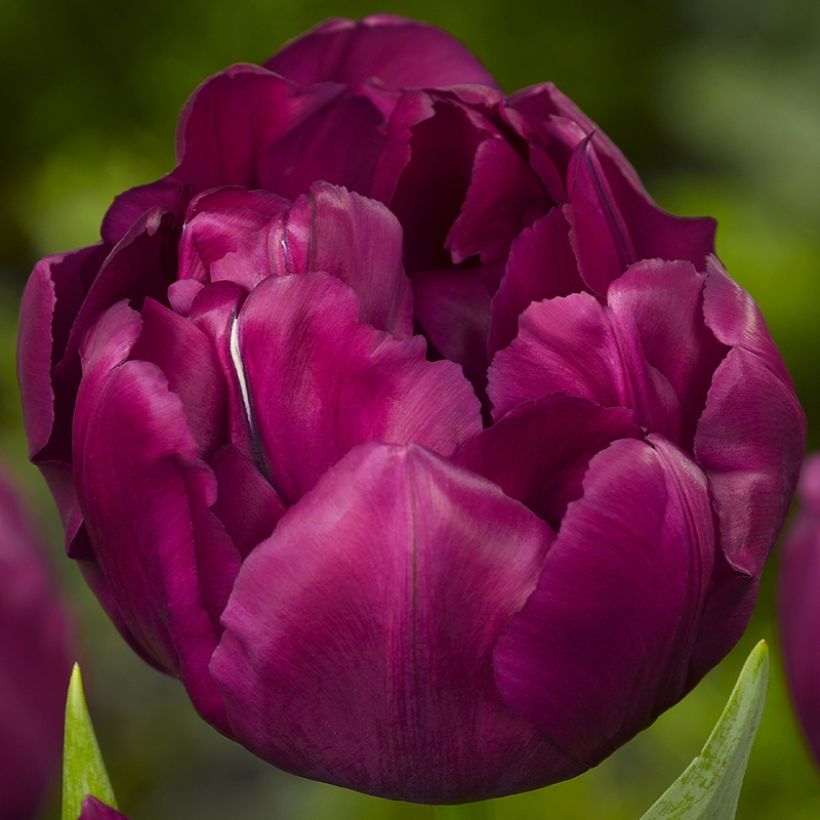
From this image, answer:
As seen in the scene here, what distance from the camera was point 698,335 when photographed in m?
0.48

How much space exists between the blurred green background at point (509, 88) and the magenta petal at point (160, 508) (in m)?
0.76

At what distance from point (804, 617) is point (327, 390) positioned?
285mm

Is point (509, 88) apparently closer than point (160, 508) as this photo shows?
No

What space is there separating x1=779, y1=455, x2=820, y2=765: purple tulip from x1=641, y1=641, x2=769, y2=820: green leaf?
0.15 m

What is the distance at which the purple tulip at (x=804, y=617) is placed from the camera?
64 centimetres

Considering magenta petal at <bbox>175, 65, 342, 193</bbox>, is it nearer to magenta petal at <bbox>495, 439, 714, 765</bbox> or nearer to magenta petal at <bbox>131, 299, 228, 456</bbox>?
magenta petal at <bbox>131, 299, 228, 456</bbox>

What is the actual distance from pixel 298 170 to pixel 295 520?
0.55 ft

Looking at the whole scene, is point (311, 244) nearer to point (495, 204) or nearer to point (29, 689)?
point (495, 204)

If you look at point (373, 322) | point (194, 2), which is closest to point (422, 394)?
point (373, 322)

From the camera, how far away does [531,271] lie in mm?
505

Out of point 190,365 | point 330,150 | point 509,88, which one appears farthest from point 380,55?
point 509,88

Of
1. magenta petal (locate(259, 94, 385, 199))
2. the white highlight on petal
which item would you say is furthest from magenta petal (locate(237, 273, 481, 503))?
magenta petal (locate(259, 94, 385, 199))

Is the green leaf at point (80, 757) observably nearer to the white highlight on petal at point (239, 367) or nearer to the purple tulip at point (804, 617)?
the white highlight on petal at point (239, 367)

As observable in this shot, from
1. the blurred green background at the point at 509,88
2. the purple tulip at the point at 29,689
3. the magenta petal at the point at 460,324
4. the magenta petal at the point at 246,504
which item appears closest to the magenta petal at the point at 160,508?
the magenta petal at the point at 246,504
